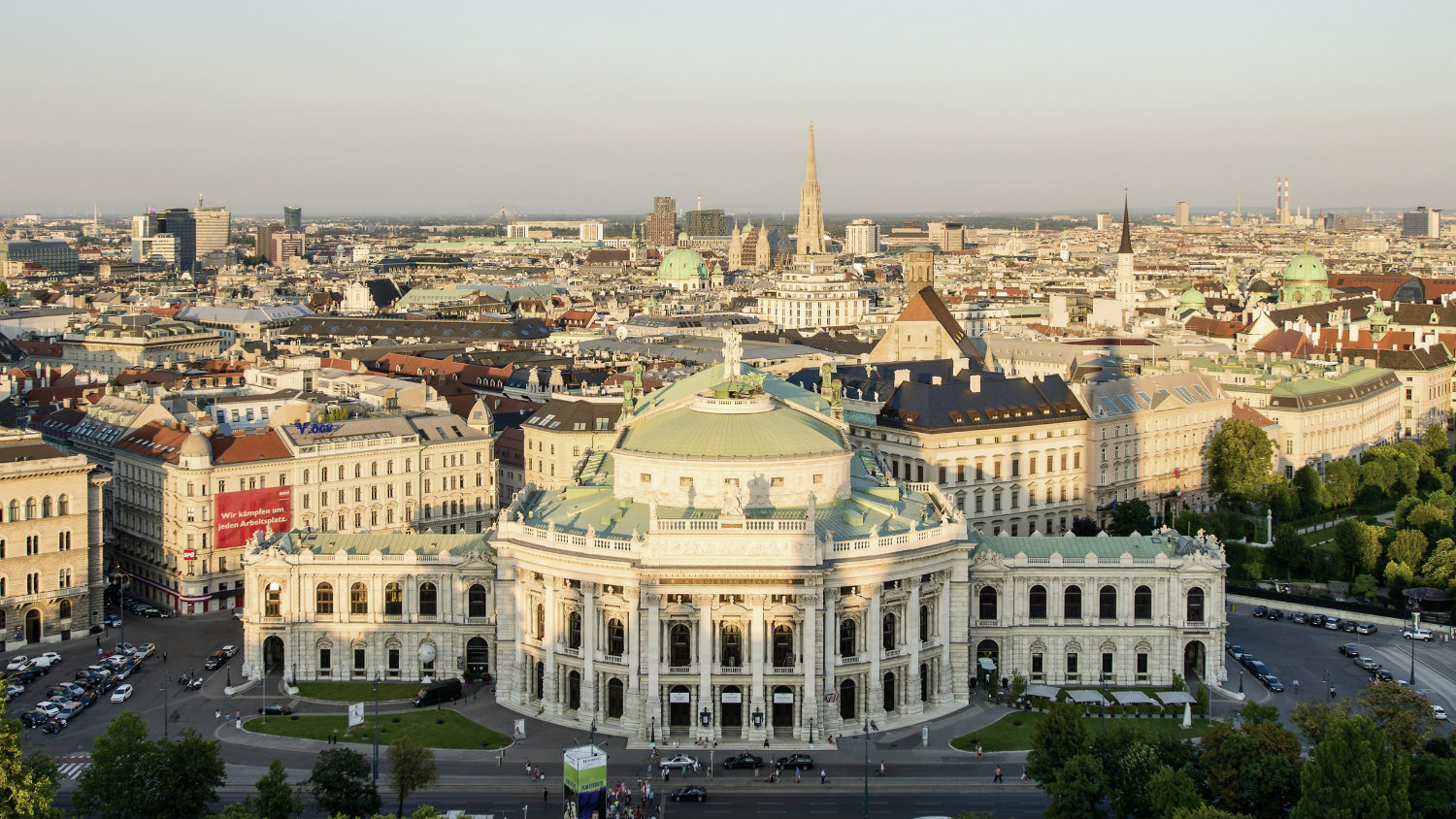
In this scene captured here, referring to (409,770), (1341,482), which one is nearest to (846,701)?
(409,770)

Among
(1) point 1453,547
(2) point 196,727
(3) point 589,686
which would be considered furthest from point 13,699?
(1) point 1453,547

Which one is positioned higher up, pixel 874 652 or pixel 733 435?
pixel 733 435

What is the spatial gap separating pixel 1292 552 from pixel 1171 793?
2464 inches

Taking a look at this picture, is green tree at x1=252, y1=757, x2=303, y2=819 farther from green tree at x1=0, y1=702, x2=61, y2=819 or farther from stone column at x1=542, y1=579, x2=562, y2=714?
stone column at x1=542, y1=579, x2=562, y2=714

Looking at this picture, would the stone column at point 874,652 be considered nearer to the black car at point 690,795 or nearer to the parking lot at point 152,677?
the black car at point 690,795

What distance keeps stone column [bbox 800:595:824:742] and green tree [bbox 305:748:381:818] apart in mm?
25577

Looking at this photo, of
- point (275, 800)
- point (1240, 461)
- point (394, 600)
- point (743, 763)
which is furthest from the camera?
point (1240, 461)

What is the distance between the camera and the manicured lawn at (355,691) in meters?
100

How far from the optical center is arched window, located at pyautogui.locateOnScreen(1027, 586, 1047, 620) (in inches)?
4028

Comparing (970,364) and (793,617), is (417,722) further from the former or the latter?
(970,364)

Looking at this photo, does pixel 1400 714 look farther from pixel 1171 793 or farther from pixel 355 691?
pixel 355 691

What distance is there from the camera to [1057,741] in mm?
79688

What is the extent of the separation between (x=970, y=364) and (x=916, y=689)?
87.1 meters

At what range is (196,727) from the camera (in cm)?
9400
